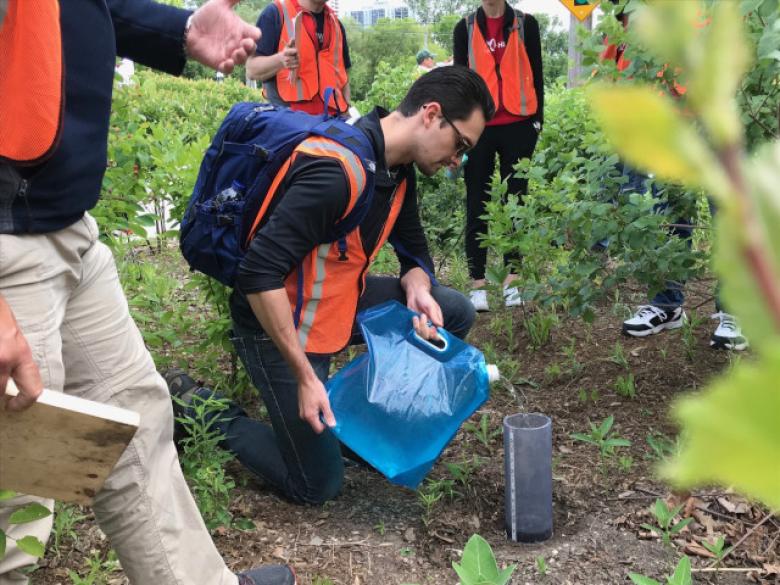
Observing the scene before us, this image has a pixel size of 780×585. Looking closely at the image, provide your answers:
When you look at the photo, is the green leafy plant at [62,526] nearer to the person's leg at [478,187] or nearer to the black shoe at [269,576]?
the black shoe at [269,576]

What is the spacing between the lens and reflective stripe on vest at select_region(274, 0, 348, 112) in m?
3.97

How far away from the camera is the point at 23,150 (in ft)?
4.41

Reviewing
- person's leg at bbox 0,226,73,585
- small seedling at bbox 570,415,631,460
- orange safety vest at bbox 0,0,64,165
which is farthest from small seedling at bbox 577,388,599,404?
orange safety vest at bbox 0,0,64,165

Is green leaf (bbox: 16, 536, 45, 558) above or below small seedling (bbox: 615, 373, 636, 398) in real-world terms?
above

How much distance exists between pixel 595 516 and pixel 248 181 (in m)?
1.44

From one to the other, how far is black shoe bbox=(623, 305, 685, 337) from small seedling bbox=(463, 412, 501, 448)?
3.09ft

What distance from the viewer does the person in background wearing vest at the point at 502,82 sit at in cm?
423

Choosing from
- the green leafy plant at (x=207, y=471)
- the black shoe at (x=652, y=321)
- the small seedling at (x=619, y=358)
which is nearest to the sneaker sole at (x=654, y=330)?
the black shoe at (x=652, y=321)

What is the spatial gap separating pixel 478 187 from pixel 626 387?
161cm

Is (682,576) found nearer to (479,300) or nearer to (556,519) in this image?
(556,519)

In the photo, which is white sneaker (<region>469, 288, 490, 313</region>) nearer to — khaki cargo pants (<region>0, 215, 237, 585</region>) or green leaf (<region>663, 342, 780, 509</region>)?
khaki cargo pants (<region>0, 215, 237, 585</region>)

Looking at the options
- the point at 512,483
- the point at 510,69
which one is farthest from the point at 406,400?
the point at 510,69

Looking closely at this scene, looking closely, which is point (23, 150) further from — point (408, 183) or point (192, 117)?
point (192, 117)

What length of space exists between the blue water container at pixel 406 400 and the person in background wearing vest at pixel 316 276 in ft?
0.27
